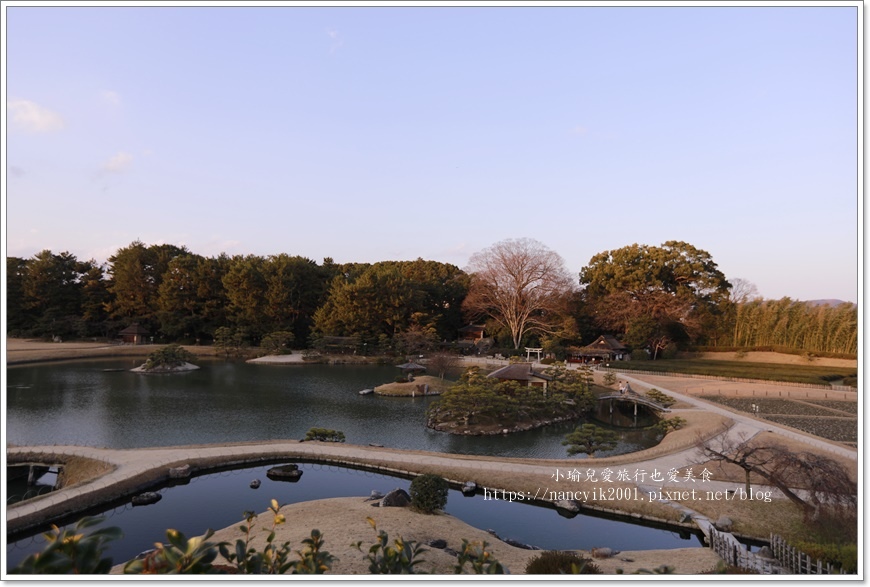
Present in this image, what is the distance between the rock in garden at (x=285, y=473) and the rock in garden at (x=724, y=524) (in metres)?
7.71

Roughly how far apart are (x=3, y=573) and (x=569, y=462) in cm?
955

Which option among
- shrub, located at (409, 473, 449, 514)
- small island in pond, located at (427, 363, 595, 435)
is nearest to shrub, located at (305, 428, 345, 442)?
small island in pond, located at (427, 363, 595, 435)

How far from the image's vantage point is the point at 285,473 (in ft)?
34.8

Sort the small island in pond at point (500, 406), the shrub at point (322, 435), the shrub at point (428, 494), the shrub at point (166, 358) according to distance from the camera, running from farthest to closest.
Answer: the shrub at point (166, 358) < the small island in pond at point (500, 406) < the shrub at point (322, 435) < the shrub at point (428, 494)

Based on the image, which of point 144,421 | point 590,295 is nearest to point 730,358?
point 590,295

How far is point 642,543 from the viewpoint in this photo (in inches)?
312

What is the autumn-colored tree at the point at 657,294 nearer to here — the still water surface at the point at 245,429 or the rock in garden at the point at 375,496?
the still water surface at the point at 245,429

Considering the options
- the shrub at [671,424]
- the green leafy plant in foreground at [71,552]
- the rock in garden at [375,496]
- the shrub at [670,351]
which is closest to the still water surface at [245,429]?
the shrub at [671,424]

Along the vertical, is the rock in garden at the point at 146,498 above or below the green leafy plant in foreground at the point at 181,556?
below

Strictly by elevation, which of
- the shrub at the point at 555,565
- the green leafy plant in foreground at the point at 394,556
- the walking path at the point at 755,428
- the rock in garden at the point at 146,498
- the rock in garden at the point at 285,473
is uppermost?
the green leafy plant in foreground at the point at 394,556

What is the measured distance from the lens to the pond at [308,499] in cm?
788

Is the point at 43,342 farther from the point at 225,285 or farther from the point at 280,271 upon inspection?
the point at 280,271

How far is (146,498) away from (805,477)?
11.0m

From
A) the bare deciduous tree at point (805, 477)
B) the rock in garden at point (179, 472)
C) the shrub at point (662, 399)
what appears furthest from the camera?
the shrub at point (662, 399)
